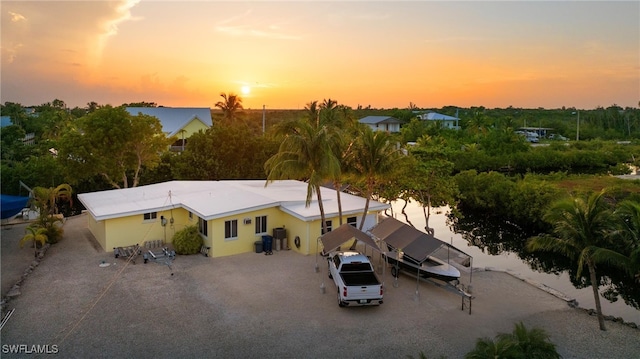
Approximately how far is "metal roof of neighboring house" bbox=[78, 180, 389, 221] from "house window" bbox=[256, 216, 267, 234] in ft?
1.92

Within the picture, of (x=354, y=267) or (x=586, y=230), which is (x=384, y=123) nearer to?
(x=354, y=267)

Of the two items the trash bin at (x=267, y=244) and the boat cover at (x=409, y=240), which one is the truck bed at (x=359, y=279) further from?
the trash bin at (x=267, y=244)

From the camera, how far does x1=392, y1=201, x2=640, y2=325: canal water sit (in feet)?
53.3

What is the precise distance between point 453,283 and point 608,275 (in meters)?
9.03

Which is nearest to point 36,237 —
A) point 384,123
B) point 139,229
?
point 139,229

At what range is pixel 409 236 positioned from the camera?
15.8 meters

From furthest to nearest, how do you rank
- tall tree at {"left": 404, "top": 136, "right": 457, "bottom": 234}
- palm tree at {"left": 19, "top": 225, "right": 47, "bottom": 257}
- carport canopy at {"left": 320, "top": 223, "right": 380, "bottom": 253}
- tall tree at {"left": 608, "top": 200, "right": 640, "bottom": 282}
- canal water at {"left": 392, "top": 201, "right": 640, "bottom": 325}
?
tall tree at {"left": 404, "top": 136, "right": 457, "bottom": 234} < palm tree at {"left": 19, "top": 225, "right": 47, "bottom": 257} < canal water at {"left": 392, "top": 201, "right": 640, "bottom": 325} < carport canopy at {"left": 320, "top": 223, "right": 380, "bottom": 253} < tall tree at {"left": 608, "top": 200, "right": 640, "bottom": 282}

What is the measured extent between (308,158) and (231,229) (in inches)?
172

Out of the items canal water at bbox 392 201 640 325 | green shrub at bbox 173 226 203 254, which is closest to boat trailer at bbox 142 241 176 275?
green shrub at bbox 173 226 203 254

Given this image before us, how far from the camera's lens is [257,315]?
518 inches

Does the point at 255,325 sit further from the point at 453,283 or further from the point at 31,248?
the point at 31,248

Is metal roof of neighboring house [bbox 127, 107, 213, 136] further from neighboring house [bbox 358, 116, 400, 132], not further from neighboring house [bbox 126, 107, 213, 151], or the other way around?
neighboring house [bbox 358, 116, 400, 132]

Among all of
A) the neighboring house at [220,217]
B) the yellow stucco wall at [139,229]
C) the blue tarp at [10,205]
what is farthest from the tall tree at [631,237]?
the blue tarp at [10,205]

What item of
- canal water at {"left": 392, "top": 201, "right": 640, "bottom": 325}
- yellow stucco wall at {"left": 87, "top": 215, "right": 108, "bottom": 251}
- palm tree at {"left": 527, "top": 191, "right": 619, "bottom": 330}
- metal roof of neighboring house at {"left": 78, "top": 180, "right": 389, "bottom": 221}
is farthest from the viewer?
yellow stucco wall at {"left": 87, "top": 215, "right": 108, "bottom": 251}
